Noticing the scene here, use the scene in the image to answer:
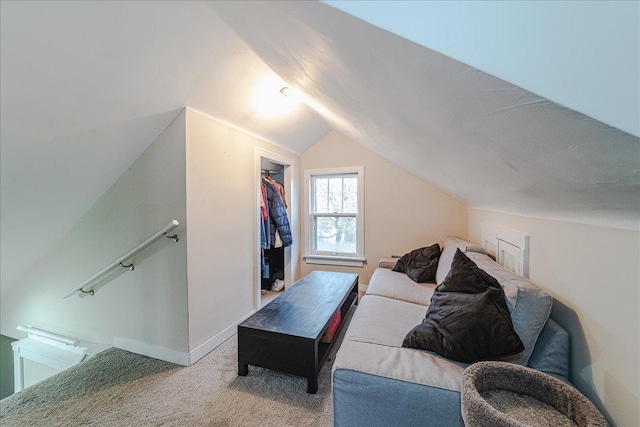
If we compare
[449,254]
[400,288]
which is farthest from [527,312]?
[449,254]

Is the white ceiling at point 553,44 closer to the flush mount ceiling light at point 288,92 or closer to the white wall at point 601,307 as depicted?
the white wall at point 601,307

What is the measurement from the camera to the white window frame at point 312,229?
3.44 m

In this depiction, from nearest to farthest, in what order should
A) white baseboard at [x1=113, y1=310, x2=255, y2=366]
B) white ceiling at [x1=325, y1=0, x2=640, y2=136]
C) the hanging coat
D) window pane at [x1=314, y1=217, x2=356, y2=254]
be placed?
white ceiling at [x1=325, y1=0, x2=640, y2=136]
white baseboard at [x1=113, y1=310, x2=255, y2=366]
the hanging coat
window pane at [x1=314, y1=217, x2=356, y2=254]

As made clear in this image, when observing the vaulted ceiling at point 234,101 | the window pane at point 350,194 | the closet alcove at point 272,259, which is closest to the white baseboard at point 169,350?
the vaulted ceiling at point 234,101

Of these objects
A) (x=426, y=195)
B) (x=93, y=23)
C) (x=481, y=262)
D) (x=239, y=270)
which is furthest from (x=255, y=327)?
(x=426, y=195)

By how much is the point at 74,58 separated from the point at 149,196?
943mm

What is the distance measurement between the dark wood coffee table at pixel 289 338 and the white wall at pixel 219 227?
1.68ft

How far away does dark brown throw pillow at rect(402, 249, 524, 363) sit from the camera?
3.28 feet

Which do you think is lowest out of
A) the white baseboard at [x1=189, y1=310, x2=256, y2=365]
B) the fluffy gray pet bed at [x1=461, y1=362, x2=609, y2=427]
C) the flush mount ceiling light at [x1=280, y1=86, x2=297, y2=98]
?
the white baseboard at [x1=189, y1=310, x2=256, y2=365]

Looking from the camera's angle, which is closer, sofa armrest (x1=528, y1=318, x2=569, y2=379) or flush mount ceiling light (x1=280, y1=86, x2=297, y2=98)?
sofa armrest (x1=528, y1=318, x2=569, y2=379)

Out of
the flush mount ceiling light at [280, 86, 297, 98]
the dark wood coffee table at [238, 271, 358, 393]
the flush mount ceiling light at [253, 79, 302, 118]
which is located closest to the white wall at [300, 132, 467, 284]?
the flush mount ceiling light at [253, 79, 302, 118]

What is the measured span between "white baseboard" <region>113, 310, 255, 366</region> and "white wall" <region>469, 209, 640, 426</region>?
223cm

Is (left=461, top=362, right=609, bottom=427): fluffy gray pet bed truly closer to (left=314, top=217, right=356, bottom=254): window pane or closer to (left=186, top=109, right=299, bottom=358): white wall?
(left=186, top=109, right=299, bottom=358): white wall

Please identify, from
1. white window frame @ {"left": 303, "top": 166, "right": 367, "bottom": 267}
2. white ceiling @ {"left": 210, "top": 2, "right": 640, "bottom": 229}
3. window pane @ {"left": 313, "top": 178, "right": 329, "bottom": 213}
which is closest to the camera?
white ceiling @ {"left": 210, "top": 2, "right": 640, "bottom": 229}
